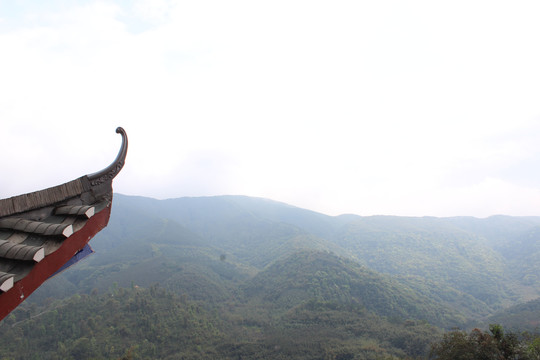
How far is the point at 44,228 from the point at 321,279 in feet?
264

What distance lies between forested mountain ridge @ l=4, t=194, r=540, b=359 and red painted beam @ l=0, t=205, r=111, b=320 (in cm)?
4171

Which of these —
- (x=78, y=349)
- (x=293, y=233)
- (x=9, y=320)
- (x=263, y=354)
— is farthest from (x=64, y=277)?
(x=293, y=233)

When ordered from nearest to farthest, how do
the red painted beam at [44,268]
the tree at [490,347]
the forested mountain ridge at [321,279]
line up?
the red painted beam at [44,268], the tree at [490,347], the forested mountain ridge at [321,279]

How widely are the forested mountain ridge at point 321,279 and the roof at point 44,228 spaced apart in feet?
137

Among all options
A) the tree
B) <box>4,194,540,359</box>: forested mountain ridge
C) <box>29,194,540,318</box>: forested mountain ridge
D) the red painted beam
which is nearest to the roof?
the red painted beam

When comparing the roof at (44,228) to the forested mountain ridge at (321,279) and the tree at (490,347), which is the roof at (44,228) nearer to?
the tree at (490,347)

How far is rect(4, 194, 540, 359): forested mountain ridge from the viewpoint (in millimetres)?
46438

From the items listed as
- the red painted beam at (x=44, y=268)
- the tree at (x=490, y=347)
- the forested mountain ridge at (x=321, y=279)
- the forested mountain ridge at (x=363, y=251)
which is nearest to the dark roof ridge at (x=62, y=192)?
the red painted beam at (x=44, y=268)

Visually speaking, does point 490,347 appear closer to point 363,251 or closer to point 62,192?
point 62,192

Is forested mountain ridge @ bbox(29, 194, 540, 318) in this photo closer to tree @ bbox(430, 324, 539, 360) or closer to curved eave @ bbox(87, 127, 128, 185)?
tree @ bbox(430, 324, 539, 360)

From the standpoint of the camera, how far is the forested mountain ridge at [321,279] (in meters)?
46.4

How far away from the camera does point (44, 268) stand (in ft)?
7.86

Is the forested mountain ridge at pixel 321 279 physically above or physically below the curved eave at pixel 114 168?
below

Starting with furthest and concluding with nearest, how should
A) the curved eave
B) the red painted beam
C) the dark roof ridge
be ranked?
1. the curved eave
2. the dark roof ridge
3. the red painted beam
